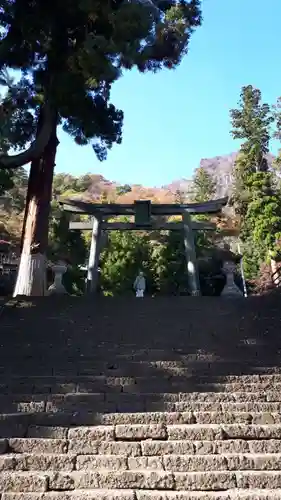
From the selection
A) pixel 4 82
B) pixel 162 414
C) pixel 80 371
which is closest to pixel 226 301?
pixel 80 371

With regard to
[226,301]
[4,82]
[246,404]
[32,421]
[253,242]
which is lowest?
[32,421]

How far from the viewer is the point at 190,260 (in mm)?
14109

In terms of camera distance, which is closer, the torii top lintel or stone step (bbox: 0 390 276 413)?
stone step (bbox: 0 390 276 413)

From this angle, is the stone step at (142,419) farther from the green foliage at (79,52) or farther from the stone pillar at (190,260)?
the stone pillar at (190,260)

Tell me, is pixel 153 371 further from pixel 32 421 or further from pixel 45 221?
pixel 45 221

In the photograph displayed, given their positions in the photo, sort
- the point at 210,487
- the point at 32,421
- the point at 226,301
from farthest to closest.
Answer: the point at 226,301 < the point at 32,421 < the point at 210,487

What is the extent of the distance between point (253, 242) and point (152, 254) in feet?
29.3

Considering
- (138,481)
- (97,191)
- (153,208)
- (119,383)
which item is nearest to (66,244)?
(153,208)

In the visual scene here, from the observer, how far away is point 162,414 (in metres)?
4.28

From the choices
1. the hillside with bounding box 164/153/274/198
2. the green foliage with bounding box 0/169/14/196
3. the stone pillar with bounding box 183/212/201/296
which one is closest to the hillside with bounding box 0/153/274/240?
the hillside with bounding box 164/153/274/198

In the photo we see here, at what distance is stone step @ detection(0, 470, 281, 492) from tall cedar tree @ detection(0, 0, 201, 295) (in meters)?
7.69

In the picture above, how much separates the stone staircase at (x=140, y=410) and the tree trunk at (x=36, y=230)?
10.1 ft

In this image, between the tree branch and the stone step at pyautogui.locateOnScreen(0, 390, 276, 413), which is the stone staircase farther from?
the tree branch

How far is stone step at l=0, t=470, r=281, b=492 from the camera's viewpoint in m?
3.38
